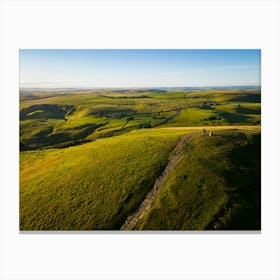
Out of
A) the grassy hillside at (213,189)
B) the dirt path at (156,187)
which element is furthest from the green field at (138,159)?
the dirt path at (156,187)

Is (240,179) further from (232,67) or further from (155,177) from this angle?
(232,67)

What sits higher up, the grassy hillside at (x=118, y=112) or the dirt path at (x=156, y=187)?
the grassy hillside at (x=118, y=112)

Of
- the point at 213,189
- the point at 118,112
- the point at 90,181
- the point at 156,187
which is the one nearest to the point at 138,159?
the point at 156,187

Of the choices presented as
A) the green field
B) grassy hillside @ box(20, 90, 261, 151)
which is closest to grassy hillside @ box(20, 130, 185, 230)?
the green field

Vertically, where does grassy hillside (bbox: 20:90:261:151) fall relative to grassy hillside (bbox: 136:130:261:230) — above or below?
above

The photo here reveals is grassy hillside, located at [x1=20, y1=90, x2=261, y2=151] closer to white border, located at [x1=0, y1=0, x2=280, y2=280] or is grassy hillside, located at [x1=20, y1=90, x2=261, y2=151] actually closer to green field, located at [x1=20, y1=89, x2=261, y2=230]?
green field, located at [x1=20, y1=89, x2=261, y2=230]
